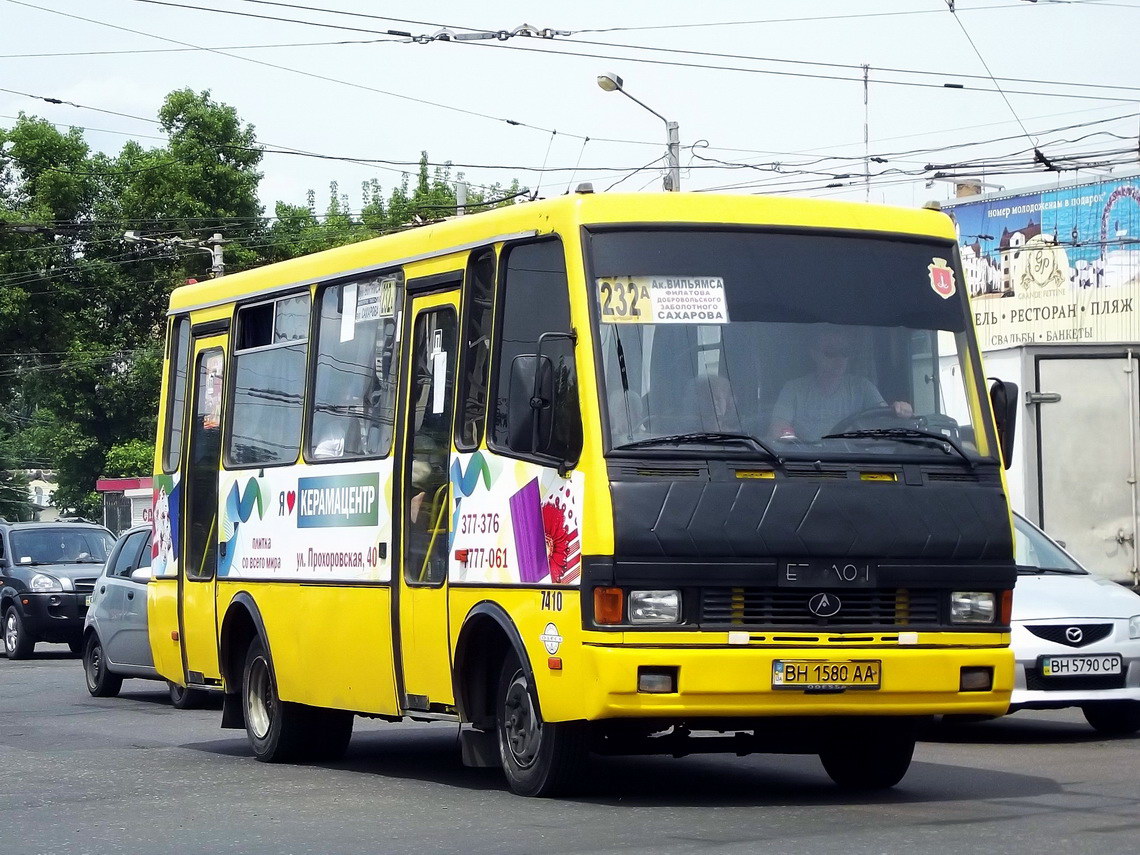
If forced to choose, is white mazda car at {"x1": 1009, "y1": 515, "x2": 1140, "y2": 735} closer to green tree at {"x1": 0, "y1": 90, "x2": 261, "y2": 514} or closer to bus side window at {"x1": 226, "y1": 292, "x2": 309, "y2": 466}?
bus side window at {"x1": 226, "y1": 292, "x2": 309, "y2": 466}

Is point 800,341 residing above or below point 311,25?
below

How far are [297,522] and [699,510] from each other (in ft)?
12.8

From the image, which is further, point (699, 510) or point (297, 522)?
point (297, 522)

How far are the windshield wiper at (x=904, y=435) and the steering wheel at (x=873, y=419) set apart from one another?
24 millimetres

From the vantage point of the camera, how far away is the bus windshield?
8.98 meters

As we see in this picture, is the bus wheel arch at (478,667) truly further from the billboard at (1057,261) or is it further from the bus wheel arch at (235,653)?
the billboard at (1057,261)

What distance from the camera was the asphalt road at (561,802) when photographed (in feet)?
26.6

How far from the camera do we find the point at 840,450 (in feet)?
29.8

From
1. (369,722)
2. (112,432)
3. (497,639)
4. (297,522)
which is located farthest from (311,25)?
(112,432)

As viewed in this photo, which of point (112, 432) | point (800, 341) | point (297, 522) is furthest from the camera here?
point (112, 432)

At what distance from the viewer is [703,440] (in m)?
8.89

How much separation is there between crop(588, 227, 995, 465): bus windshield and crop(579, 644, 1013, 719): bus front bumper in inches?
36.1

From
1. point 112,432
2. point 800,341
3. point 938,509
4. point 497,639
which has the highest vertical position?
point 112,432

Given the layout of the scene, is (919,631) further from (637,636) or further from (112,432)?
(112,432)
